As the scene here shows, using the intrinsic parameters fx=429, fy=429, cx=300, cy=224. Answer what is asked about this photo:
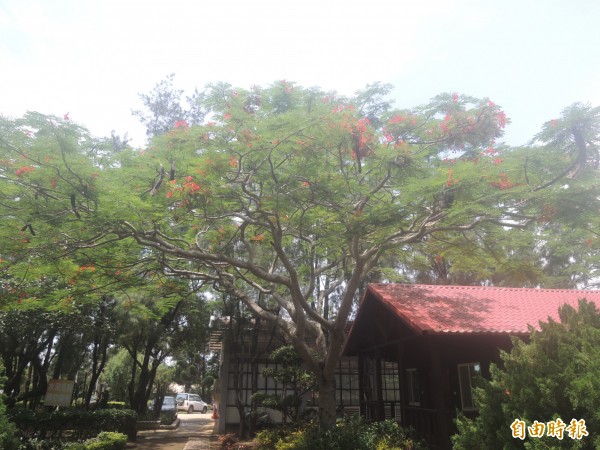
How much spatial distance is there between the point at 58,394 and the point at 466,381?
35.7ft

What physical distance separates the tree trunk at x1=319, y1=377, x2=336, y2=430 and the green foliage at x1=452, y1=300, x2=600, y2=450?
199 inches

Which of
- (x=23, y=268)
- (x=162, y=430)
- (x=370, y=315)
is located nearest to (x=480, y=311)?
(x=370, y=315)

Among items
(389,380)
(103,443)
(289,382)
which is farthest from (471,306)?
(103,443)

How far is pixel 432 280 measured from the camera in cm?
1959

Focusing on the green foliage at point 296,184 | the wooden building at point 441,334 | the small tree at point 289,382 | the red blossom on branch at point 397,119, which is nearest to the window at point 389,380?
the wooden building at point 441,334

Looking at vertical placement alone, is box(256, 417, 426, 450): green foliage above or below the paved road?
above

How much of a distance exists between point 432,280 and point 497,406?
1530cm

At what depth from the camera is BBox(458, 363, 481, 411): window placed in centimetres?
986

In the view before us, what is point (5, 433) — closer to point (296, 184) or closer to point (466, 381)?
point (296, 184)

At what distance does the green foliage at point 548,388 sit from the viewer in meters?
Answer: 3.79

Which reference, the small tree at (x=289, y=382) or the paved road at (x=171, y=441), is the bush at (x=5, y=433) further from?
the small tree at (x=289, y=382)

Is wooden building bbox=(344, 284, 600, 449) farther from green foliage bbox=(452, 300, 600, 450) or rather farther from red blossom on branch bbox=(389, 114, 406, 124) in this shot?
red blossom on branch bbox=(389, 114, 406, 124)

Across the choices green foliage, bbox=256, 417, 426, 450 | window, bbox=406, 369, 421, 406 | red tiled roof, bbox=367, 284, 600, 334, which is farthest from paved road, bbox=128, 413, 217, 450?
red tiled roof, bbox=367, 284, 600, 334

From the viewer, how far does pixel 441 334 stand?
26.0ft
